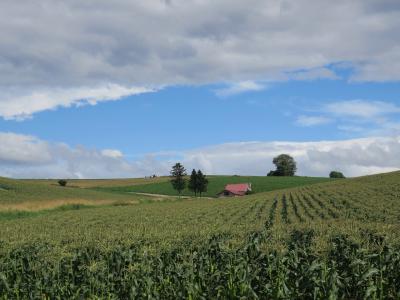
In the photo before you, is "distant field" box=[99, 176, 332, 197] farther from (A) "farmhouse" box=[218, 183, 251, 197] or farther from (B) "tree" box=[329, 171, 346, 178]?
(B) "tree" box=[329, 171, 346, 178]

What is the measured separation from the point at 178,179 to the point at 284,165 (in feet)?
219

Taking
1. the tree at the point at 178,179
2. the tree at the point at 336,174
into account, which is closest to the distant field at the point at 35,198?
the tree at the point at 178,179

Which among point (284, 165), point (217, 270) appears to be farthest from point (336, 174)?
point (217, 270)

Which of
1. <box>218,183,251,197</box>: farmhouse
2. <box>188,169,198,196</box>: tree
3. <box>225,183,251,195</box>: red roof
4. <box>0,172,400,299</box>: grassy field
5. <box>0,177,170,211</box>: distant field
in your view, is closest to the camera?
<box>0,172,400,299</box>: grassy field

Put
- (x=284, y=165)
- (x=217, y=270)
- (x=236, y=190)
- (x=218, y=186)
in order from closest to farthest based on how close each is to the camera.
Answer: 1. (x=217, y=270)
2. (x=236, y=190)
3. (x=218, y=186)
4. (x=284, y=165)

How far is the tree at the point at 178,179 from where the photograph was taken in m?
132

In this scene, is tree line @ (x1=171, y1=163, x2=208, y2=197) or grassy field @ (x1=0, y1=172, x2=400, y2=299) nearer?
grassy field @ (x1=0, y1=172, x2=400, y2=299)

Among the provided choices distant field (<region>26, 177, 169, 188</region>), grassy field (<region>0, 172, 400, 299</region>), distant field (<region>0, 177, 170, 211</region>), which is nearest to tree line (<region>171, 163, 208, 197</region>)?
distant field (<region>26, 177, 169, 188</region>)

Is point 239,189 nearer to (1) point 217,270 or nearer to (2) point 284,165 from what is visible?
(2) point 284,165

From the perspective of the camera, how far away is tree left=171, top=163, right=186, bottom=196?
434 ft

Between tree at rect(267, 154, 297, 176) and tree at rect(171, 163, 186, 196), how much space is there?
2399 inches

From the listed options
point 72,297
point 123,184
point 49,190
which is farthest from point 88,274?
point 123,184

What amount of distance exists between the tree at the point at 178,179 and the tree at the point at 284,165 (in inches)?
2399

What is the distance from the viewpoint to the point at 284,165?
188125 mm
